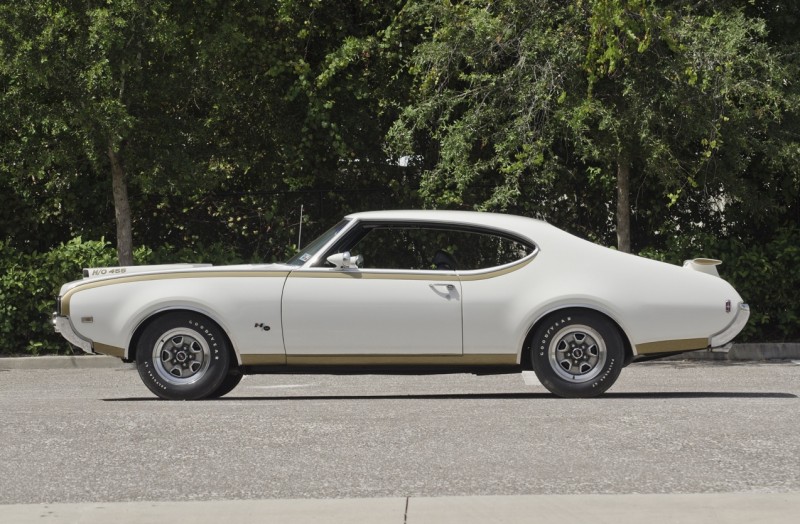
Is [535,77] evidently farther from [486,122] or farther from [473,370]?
[473,370]

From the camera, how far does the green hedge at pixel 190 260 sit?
1695cm

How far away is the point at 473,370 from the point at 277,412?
5.27 ft

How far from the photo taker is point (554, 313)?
9.75 meters

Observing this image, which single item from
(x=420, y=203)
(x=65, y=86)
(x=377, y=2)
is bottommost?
(x=420, y=203)

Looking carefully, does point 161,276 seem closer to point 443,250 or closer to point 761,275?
point 443,250

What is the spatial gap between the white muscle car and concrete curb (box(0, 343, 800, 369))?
641 cm

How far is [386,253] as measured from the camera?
10.4 m

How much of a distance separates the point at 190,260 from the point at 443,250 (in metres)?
8.36

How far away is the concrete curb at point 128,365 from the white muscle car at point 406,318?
641 cm

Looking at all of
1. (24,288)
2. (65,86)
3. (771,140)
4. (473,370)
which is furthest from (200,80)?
(473,370)

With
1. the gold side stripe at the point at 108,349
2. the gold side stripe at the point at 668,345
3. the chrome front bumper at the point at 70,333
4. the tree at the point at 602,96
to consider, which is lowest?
the gold side stripe at the point at 668,345

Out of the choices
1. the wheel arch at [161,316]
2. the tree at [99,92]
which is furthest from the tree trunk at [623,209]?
the wheel arch at [161,316]

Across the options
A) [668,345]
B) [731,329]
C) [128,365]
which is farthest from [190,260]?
[731,329]

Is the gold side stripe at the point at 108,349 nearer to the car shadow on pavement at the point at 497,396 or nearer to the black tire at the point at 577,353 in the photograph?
the car shadow on pavement at the point at 497,396
